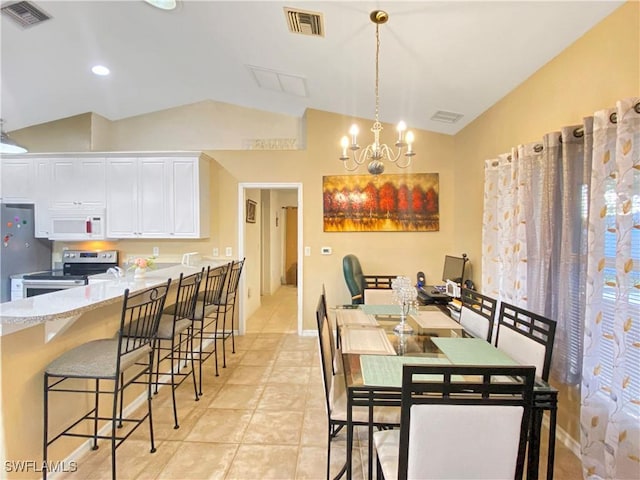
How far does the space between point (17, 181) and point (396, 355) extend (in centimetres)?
512

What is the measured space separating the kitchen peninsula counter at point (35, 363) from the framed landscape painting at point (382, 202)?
2885 mm

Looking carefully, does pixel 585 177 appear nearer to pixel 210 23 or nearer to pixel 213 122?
pixel 210 23

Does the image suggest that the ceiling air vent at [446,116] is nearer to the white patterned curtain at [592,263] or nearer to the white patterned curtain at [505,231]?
the white patterned curtain at [505,231]

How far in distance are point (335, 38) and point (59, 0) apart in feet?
7.00

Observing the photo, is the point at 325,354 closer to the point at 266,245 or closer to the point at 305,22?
the point at 305,22

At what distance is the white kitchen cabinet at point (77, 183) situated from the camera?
415 cm

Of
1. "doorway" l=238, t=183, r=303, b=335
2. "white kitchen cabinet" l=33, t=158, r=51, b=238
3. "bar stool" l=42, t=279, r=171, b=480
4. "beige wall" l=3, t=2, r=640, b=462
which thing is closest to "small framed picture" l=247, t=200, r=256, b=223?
"doorway" l=238, t=183, r=303, b=335

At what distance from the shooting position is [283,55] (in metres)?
3.02

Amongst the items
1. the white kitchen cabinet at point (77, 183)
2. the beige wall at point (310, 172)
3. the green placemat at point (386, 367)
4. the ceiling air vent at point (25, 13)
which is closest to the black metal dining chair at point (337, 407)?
the green placemat at point (386, 367)

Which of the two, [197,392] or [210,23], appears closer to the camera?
[210,23]

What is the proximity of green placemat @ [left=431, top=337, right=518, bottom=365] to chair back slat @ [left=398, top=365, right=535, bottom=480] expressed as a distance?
481 mm

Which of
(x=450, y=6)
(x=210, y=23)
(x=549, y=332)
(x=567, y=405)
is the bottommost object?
(x=567, y=405)

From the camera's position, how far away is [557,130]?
231cm

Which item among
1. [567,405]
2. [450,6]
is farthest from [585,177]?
[567,405]
